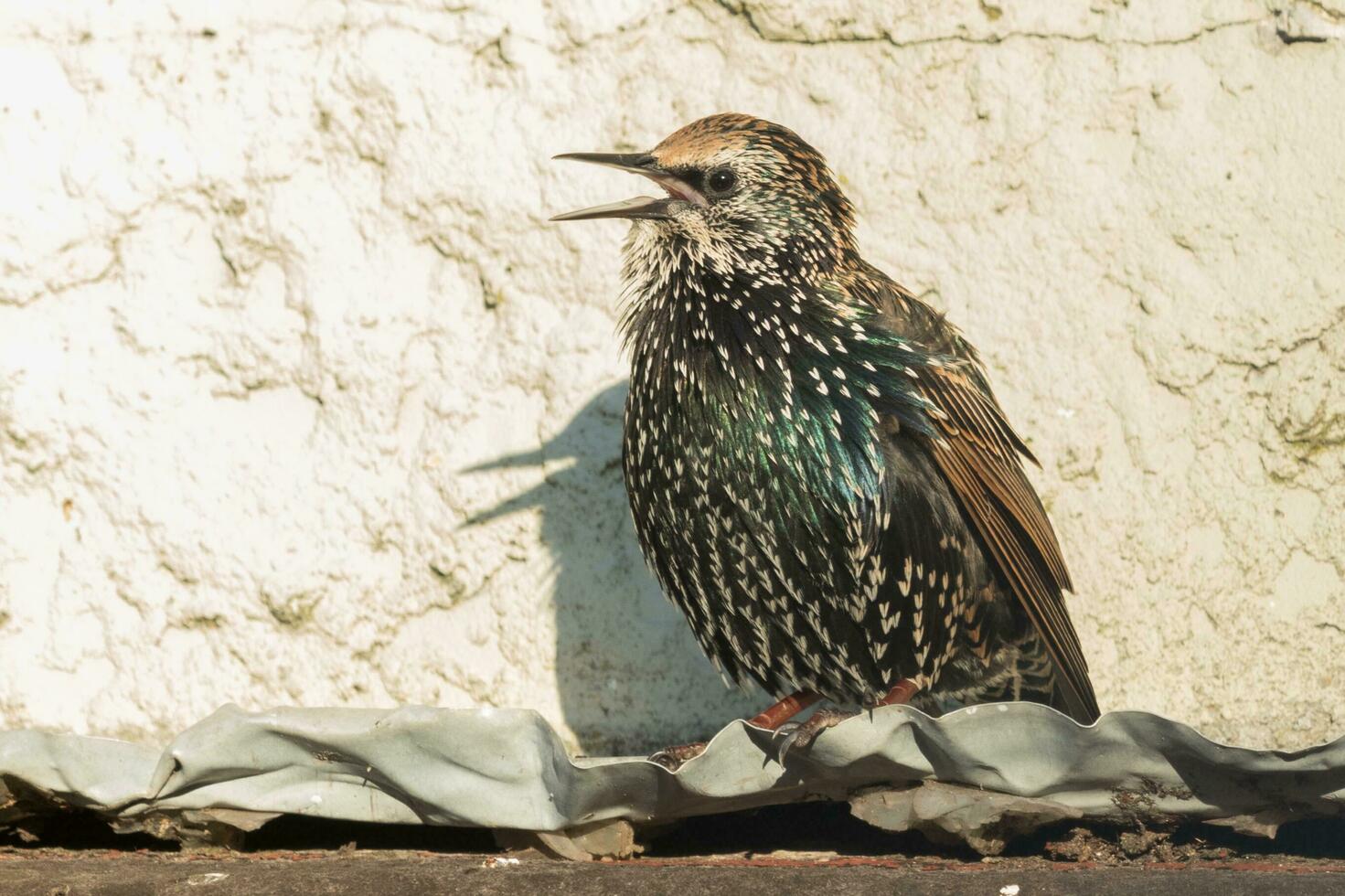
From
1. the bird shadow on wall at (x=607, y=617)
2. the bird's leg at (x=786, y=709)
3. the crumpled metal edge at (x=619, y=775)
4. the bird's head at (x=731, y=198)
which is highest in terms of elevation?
the bird's head at (x=731, y=198)

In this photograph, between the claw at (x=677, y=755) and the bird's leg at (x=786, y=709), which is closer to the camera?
the claw at (x=677, y=755)

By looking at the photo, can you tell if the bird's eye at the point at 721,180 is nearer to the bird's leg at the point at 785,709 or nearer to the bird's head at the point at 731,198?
the bird's head at the point at 731,198

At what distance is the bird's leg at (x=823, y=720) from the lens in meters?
3.13

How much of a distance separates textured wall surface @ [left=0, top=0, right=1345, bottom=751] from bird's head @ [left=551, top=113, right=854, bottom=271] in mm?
427

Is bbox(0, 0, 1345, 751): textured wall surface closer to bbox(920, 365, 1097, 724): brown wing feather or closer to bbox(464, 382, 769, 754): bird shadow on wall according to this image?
bbox(464, 382, 769, 754): bird shadow on wall

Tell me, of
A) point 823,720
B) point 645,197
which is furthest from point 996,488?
point 645,197

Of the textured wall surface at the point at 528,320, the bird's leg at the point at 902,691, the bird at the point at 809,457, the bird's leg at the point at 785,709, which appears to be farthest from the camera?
the textured wall surface at the point at 528,320

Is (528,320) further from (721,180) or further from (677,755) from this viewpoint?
(677,755)

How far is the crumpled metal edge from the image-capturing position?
3041mm

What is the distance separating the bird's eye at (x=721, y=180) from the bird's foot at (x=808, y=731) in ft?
3.92

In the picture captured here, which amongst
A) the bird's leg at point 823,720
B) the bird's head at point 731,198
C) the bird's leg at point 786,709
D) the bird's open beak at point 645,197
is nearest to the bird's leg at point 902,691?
the bird's leg at point 823,720

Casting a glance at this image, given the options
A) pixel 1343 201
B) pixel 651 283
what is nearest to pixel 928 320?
pixel 651 283

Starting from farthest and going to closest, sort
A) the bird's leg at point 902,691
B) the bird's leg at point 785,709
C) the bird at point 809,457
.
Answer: the bird's leg at point 785,709 < the bird's leg at point 902,691 < the bird at point 809,457

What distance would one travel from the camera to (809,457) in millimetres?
3322
